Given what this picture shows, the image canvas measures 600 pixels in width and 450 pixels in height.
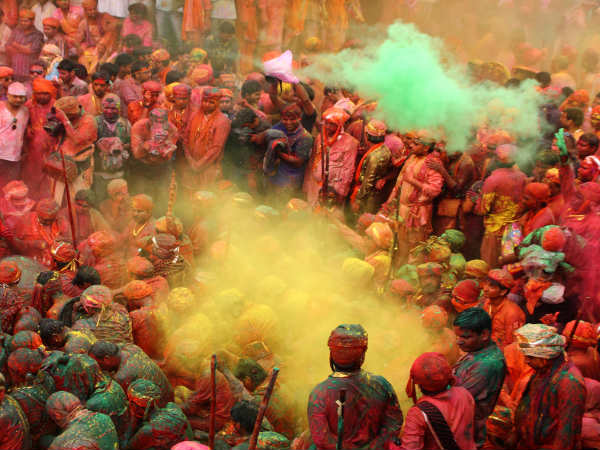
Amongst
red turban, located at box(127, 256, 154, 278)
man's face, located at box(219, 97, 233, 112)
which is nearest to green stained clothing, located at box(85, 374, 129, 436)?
red turban, located at box(127, 256, 154, 278)

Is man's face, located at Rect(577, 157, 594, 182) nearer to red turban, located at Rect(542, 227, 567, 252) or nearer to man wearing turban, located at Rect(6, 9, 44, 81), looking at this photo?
red turban, located at Rect(542, 227, 567, 252)

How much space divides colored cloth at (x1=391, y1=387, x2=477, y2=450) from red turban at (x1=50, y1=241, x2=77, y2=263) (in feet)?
14.0

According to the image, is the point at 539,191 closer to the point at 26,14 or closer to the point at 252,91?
the point at 252,91

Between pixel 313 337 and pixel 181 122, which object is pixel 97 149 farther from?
pixel 313 337

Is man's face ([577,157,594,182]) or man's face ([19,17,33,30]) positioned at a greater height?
man's face ([19,17,33,30])

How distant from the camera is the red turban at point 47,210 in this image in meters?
8.18

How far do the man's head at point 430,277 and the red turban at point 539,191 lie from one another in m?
1.25

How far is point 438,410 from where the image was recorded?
417 cm

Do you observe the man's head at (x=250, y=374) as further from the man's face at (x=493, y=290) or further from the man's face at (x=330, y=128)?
the man's face at (x=330, y=128)

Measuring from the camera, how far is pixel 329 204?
900cm

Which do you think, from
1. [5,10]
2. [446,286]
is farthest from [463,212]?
[5,10]

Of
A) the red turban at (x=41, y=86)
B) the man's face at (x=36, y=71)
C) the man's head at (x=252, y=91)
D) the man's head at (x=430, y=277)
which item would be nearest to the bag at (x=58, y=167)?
the red turban at (x=41, y=86)

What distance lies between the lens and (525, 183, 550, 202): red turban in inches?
299

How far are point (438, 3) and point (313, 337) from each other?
9.19 metres
